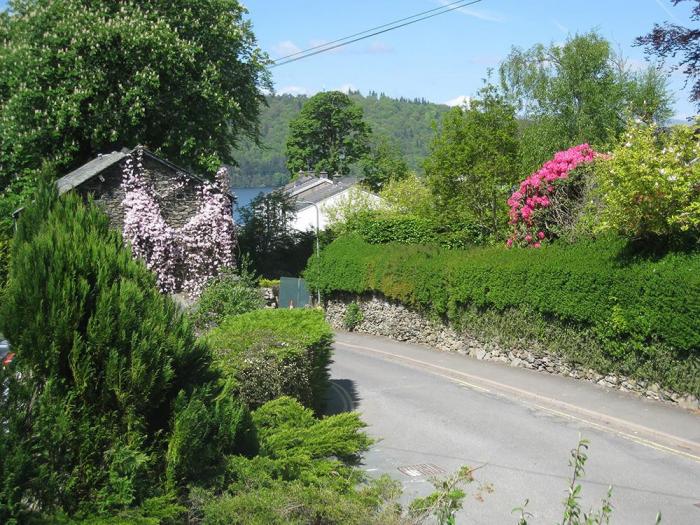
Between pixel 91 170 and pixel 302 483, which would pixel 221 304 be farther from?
pixel 302 483

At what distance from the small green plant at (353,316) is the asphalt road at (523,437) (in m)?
8.35

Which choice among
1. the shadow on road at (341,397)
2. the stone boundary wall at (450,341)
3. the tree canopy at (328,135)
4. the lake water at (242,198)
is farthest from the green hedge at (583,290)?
the tree canopy at (328,135)

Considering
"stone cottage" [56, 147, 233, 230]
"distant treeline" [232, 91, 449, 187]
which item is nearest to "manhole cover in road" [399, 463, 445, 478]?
"stone cottage" [56, 147, 233, 230]

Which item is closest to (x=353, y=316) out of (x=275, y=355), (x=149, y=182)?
(x=149, y=182)

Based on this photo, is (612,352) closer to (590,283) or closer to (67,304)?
(590,283)

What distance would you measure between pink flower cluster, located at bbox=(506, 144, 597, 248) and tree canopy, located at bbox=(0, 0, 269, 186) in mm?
13255

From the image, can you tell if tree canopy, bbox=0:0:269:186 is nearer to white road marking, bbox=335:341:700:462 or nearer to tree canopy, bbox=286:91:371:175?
white road marking, bbox=335:341:700:462

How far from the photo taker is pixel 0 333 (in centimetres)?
585

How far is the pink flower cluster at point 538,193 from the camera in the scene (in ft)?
69.1

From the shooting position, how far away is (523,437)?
12898 mm

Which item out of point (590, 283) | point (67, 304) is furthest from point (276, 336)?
point (590, 283)

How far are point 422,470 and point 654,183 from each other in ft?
25.4

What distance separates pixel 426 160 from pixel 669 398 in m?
16.1

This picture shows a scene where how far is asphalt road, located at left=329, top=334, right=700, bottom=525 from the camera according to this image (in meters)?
9.69
